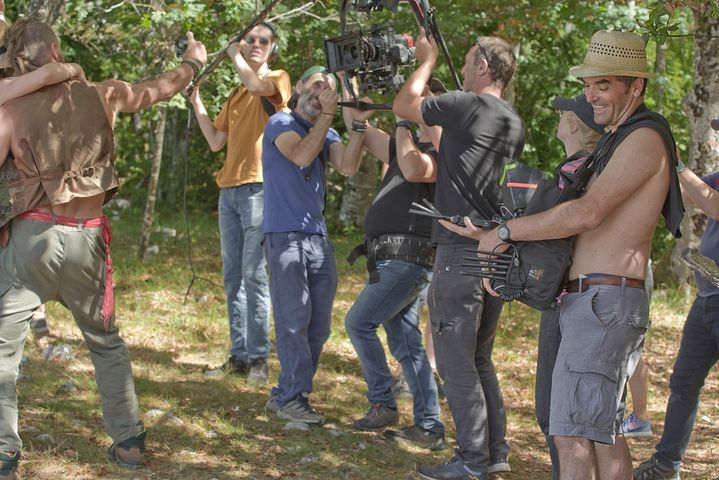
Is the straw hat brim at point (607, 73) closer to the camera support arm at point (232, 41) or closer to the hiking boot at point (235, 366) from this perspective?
the camera support arm at point (232, 41)

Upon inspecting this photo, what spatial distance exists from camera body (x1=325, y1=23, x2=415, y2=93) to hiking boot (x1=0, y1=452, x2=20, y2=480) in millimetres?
2539

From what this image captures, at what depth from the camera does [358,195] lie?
1388cm

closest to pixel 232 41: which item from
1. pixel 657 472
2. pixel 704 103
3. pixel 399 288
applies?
pixel 399 288

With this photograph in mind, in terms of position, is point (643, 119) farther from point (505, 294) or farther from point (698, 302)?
point (698, 302)

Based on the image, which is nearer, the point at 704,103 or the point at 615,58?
the point at 615,58

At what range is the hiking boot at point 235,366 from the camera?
256 inches

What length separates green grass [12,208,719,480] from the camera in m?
4.96

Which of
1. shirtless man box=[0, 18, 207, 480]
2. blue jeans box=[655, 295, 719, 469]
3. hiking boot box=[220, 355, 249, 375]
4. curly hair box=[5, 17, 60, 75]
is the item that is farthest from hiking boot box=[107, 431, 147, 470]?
blue jeans box=[655, 295, 719, 469]

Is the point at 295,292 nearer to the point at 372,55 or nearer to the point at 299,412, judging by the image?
the point at 299,412

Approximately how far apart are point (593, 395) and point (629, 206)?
69 cm

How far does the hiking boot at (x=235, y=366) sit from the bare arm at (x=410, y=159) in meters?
2.05

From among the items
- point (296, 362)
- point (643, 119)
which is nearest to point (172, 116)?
point (296, 362)

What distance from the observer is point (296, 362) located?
5.60 m

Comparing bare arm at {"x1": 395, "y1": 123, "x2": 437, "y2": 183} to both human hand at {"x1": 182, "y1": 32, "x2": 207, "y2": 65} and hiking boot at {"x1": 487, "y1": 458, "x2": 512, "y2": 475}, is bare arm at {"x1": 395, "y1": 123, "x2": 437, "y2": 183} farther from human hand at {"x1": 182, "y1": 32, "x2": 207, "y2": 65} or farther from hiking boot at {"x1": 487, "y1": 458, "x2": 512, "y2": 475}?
hiking boot at {"x1": 487, "y1": 458, "x2": 512, "y2": 475}
